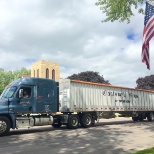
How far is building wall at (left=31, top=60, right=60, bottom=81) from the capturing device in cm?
10188

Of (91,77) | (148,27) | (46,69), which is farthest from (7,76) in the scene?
(148,27)

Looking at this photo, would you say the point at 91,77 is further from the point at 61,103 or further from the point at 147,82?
the point at 61,103

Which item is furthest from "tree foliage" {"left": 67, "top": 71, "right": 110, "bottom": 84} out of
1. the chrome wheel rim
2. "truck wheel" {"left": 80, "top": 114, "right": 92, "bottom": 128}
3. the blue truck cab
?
the chrome wheel rim

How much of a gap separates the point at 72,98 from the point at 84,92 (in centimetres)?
129

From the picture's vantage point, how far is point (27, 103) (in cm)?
1708

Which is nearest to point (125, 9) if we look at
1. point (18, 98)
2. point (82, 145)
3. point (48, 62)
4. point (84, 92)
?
point (84, 92)

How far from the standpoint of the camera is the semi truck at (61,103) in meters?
16.5

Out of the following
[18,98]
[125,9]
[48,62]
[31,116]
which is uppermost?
[48,62]

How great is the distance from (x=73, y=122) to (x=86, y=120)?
135cm

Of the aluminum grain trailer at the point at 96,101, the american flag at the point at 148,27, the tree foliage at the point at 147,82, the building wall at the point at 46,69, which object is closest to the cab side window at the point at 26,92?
the aluminum grain trailer at the point at 96,101

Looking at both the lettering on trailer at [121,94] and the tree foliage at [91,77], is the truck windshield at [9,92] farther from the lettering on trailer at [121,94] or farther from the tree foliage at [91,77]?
the tree foliage at [91,77]

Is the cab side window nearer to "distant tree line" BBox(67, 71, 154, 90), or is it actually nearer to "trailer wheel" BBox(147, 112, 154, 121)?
"trailer wheel" BBox(147, 112, 154, 121)

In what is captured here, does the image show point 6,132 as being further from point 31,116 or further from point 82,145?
point 82,145

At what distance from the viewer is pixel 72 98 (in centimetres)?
1972
